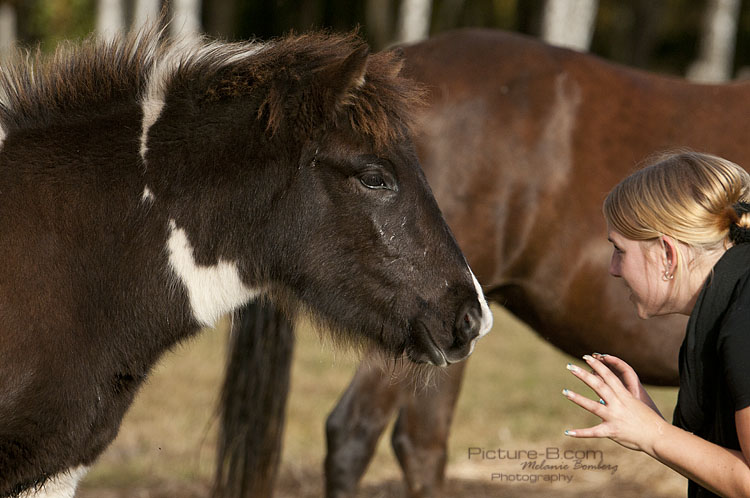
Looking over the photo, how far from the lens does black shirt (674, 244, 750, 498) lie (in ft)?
7.07

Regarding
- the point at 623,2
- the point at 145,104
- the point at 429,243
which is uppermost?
the point at 145,104

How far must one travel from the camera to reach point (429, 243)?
282 centimetres

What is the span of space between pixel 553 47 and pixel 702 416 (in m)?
2.67

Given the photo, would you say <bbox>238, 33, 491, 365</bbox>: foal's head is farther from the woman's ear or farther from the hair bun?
the hair bun

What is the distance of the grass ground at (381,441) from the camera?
17.9 ft

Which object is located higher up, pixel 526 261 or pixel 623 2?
pixel 526 261

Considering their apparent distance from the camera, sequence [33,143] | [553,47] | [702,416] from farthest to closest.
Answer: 1. [553,47]
2. [33,143]
3. [702,416]

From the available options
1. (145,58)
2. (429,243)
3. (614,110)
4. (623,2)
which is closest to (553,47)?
(614,110)

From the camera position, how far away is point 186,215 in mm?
2719

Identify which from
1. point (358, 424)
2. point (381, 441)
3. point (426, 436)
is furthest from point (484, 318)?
point (381, 441)

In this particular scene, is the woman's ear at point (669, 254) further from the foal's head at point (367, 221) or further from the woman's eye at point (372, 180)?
the woman's eye at point (372, 180)

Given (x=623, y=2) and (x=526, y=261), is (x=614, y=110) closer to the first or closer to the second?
(x=526, y=261)

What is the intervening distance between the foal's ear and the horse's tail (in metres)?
2.05

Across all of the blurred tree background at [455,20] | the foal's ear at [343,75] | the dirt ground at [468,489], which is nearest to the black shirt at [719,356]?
the foal's ear at [343,75]
